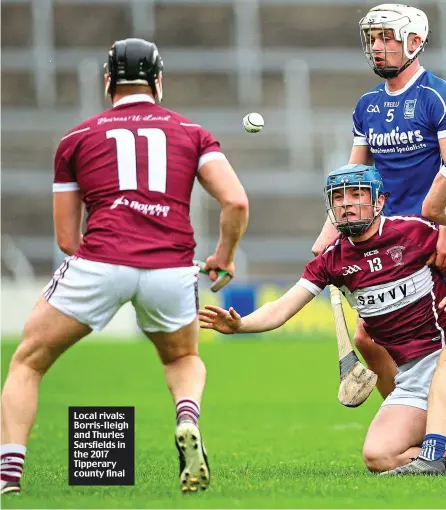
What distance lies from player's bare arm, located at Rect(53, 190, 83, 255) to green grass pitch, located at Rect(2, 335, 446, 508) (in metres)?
1.12

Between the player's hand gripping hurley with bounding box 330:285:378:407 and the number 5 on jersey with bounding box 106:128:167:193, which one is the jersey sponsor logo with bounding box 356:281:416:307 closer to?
the player's hand gripping hurley with bounding box 330:285:378:407

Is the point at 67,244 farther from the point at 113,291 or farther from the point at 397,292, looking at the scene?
the point at 397,292

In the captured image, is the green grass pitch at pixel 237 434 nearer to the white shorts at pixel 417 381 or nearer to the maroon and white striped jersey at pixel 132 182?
the white shorts at pixel 417 381

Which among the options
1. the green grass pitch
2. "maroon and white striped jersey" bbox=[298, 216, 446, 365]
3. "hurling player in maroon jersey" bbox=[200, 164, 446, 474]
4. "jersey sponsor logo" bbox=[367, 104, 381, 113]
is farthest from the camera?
"jersey sponsor logo" bbox=[367, 104, 381, 113]

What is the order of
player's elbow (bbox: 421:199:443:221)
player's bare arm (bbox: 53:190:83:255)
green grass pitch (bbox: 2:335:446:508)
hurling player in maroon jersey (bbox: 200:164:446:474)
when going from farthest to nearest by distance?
hurling player in maroon jersey (bbox: 200:164:446:474)
player's elbow (bbox: 421:199:443:221)
player's bare arm (bbox: 53:190:83:255)
green grass pitch (bbox: 2:335:446:508)

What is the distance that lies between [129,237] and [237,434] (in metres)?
3.91

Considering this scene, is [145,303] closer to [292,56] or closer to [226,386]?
[226,386]

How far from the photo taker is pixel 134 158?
5117 millimetres

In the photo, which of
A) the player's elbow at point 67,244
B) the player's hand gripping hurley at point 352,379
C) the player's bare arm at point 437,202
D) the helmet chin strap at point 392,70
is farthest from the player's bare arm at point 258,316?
the helmet chin strap at point 392,70

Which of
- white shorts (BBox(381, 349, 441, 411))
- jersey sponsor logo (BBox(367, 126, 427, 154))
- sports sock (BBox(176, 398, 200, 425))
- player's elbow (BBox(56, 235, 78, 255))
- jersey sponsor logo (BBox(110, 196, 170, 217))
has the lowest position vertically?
sports sock (BBox(176, 398, 200, 425))

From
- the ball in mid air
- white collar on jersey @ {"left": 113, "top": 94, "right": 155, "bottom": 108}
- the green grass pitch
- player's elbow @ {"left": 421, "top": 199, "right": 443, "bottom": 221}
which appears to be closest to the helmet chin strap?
the ball in mid air

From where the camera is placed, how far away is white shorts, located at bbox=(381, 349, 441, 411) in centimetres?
620

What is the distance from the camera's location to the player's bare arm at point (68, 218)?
525 centimetres

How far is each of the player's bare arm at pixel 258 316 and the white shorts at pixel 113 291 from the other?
0.25 m
